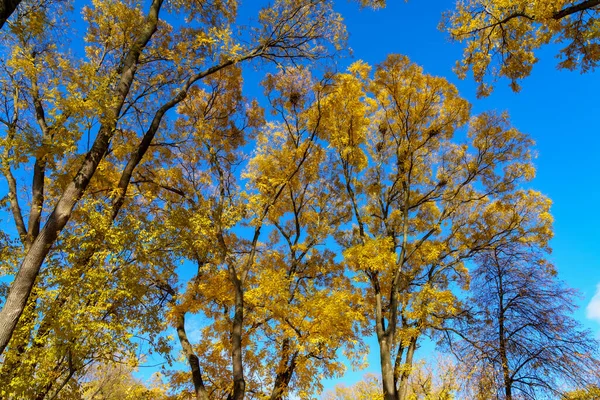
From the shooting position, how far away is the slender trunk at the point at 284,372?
32.7ft

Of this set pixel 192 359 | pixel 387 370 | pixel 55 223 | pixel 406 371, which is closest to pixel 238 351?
pixel 192 359

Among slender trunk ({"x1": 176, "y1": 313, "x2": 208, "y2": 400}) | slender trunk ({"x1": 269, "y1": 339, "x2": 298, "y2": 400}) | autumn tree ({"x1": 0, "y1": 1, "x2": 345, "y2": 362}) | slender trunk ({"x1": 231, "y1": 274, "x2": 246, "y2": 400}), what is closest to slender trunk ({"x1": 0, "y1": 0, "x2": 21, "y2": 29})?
autumn tree ({"x1": 0, "y1": 1, "x2": 345, "y2": 362})

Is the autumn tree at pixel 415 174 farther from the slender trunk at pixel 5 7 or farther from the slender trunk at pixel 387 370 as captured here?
the slender trunk at pixel 5 7

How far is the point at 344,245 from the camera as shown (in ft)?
42.4

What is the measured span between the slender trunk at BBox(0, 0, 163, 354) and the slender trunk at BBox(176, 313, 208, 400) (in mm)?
5424

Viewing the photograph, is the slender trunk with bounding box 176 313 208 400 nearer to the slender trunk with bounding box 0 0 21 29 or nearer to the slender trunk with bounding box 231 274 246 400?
the slender trunk with bounding box 231 274 246 400

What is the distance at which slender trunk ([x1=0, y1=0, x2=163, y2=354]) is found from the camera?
175 inches

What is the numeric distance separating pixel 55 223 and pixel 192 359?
630cm

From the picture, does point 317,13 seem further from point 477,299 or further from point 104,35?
point 477,299

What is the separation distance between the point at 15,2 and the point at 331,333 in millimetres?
8483

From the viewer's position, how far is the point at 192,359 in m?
9.77

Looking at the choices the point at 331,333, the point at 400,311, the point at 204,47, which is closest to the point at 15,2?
the point at 204,47

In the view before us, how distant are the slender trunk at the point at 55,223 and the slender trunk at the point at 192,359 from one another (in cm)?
542

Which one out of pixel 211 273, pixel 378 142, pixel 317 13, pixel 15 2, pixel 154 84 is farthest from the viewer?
pixel 378 142
